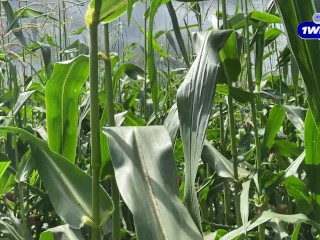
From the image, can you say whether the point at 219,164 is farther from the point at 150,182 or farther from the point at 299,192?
the point at 150,182

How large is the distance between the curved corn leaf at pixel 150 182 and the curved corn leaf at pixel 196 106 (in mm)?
29

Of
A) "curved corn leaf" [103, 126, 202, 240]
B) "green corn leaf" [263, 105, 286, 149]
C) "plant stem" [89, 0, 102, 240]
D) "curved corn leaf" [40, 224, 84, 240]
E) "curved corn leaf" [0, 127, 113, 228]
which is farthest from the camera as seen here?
"green corn leaf" [263, 105, 286, 149]

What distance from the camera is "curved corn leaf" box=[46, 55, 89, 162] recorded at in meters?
0.99

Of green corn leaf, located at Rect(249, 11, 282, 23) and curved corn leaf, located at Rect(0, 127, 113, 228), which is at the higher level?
green corn leaf, located at Rect(249, 11, 282, 23)

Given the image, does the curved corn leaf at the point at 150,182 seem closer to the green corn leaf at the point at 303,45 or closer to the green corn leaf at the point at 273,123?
the green corn leaf at the point at 303,45

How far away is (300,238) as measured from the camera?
1462mm

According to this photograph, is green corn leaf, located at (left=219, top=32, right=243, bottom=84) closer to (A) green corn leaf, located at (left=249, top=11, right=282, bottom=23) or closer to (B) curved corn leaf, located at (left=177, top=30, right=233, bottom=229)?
(A) green corn leaf, located at (left=249, top=11, right=282, bottom=23)

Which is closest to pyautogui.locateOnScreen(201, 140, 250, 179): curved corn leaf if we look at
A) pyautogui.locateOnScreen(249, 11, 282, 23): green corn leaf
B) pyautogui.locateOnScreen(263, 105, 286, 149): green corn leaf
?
pyautogui.locateOnScreen(263, 105, 286, 149): green corn leaf

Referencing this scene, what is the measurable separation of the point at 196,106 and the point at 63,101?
15.0 inches

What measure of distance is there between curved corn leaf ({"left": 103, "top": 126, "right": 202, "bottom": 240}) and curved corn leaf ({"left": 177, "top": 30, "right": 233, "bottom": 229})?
0.09 ft

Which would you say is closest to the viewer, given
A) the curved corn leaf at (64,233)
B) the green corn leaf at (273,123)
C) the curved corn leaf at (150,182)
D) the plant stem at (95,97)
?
the curved corn leaf at (150,182)

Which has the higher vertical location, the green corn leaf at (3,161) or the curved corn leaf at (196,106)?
the curved corn leaf at (196,106)

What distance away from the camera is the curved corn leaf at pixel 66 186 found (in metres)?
0.83

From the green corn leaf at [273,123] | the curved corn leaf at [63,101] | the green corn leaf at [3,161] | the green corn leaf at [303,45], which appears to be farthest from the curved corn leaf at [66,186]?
the green corn leaf at [273,123]
